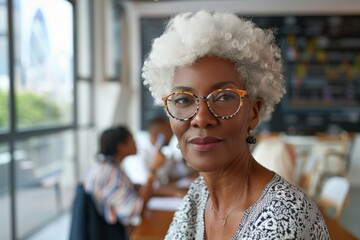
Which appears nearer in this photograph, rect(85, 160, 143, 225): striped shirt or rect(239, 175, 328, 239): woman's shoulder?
rect(239, 175, 328, 239): woman's shoulder

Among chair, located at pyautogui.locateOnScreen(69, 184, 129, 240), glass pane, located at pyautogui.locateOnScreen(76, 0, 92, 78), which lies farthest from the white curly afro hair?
glass pane, located at pyautogui.locateOnScreen(76, 0, 92, 78)

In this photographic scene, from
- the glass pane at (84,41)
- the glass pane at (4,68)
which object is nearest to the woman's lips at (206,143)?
the glass pane at (4,68)

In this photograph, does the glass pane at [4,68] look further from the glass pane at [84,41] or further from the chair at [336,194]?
the chair at [336,194]

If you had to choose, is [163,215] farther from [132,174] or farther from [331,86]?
[331,86]

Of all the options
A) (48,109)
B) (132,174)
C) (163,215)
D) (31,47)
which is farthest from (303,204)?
(132,174)

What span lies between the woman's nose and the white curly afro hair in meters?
0.10

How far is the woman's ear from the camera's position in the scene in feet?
3.26

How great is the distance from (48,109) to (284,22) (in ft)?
12.0

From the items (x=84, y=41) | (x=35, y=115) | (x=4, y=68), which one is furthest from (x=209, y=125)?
(x=84, y=41)

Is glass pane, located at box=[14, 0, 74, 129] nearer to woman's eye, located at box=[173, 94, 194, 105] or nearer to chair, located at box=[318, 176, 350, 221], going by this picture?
chair, located at box=[318, 176, 350, 221]

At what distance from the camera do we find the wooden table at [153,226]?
2.16m

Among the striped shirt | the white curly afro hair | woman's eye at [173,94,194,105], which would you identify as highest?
the white curly afro hair

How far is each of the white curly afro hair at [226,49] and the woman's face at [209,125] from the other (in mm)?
22

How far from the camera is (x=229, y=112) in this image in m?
0.91
